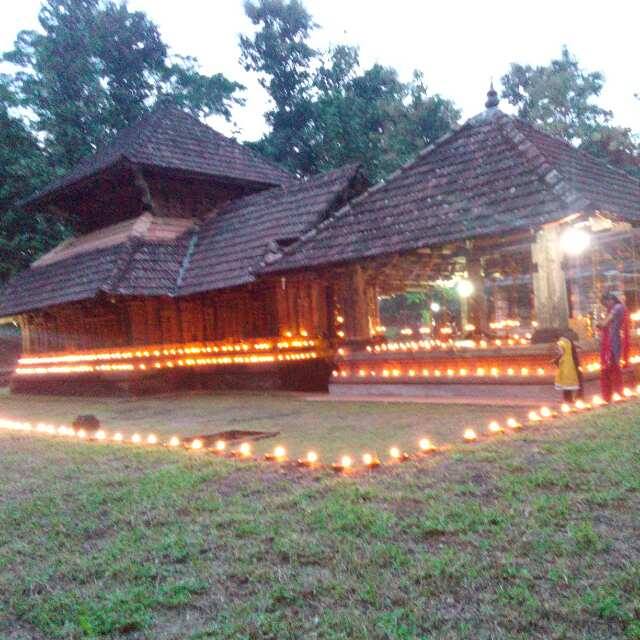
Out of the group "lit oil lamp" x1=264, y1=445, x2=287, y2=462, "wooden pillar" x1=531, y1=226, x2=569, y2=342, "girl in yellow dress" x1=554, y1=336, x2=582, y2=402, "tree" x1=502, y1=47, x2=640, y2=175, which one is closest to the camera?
"lit oil lamp" x1=264, y1=445, x2=287, y2=462

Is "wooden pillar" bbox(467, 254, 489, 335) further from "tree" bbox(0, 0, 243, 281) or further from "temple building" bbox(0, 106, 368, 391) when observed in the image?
"tree" bbox(0, 0, 243, 281)

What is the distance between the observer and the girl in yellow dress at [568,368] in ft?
27.6

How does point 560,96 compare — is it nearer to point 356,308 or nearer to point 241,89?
point 241,89

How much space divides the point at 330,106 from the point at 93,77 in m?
9.53

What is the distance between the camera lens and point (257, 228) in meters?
14.8

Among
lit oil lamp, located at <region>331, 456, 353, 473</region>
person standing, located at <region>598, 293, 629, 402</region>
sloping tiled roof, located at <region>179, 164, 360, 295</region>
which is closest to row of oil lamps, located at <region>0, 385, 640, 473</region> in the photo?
lit oil lamp, located at <region>331, 456, 353, 473</region>

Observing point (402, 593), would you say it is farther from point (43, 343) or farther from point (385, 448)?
point (43, 343)

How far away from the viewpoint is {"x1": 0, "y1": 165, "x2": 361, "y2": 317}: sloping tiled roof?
13922 millimetres

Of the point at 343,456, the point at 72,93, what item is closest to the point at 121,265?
the point at 343,456

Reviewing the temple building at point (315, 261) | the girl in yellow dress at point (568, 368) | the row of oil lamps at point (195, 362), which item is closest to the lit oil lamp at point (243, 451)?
the girl in yellow dress at point (568, 368)

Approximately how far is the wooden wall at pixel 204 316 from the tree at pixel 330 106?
12.9 metres

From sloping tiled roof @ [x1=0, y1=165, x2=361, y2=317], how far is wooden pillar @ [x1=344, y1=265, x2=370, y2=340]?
2.06 metres

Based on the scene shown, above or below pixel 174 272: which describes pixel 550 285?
below

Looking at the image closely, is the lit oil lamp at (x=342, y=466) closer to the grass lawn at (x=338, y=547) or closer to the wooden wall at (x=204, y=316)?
the grass lawn at (x=338, y=547)
